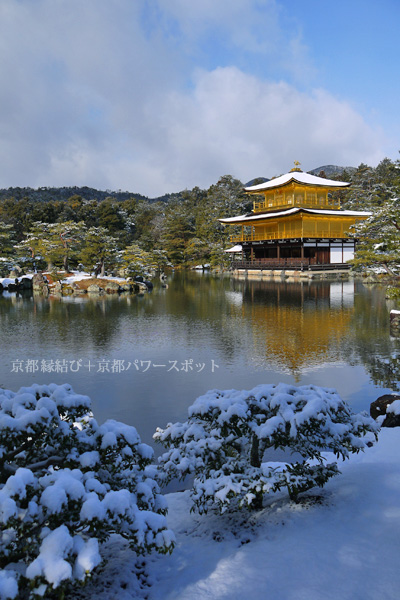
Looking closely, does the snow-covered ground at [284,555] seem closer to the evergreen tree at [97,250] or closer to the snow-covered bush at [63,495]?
the snow-covered bush at [63,495]

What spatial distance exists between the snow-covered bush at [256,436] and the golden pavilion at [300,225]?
3092 centimetres

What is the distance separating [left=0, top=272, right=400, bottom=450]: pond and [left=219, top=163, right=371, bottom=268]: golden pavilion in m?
15.2

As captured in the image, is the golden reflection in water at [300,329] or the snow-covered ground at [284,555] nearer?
the snow-covered ground at [284,555]

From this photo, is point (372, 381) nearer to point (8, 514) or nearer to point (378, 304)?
point (8, 514)

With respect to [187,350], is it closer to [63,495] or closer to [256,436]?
[256,436]

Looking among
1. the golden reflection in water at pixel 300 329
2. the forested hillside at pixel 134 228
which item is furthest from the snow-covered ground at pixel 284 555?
the forested hillside at pixel 134 228

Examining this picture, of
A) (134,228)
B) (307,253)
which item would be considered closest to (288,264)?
(307,253)

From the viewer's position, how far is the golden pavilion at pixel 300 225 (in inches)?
1368

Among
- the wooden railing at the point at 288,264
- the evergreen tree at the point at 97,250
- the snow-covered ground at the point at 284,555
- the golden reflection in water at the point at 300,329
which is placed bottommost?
the snow-covered ground at the point at 284,555

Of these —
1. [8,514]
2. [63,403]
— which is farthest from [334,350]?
[8,514]

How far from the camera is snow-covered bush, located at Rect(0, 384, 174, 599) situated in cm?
213

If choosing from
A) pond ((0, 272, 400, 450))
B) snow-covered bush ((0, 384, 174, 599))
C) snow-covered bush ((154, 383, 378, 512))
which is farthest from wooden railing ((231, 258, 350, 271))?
snow-covered bush ((0, 384, 174, 599))

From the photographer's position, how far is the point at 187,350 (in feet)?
36.8

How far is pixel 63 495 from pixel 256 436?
1.84 metres
